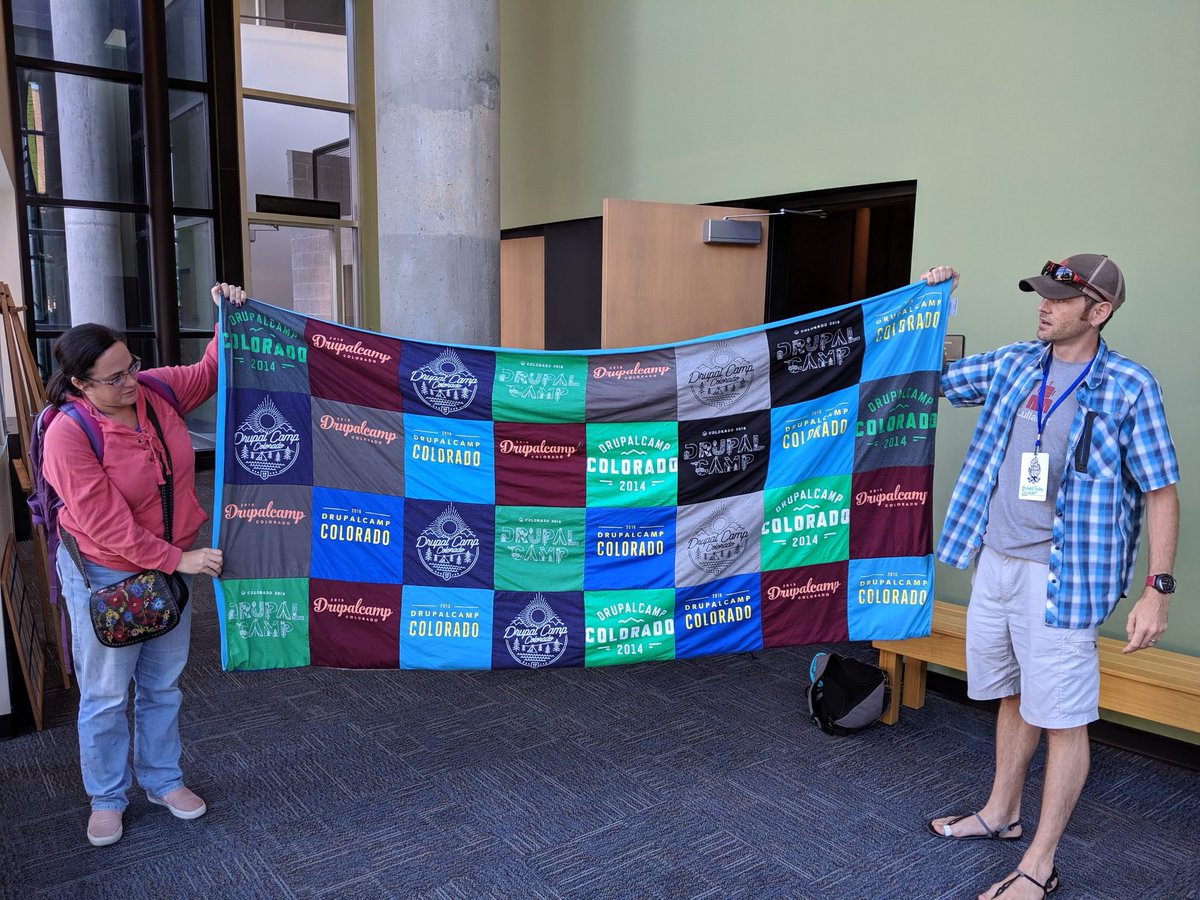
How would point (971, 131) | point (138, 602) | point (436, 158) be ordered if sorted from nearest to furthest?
point (138, 602), point (971, 131), point (436, 158)

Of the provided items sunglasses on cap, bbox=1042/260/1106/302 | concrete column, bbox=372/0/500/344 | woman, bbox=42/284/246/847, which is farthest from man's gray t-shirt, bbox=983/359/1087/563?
concrete column, bbox=372/0/500/344

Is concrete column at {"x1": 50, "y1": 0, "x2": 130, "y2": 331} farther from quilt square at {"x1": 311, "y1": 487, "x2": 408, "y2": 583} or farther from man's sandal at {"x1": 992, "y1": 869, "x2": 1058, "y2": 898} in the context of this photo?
man's sandal at {"x1": 992, "y1": 869, "x2": 1058, "y2": 898}

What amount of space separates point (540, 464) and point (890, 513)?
1067 mm

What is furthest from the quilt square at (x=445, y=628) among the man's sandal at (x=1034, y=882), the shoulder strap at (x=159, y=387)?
the man's sandal at (x=1034, y=882)

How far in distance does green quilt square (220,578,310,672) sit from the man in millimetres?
1823

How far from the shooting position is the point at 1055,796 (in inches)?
83.5

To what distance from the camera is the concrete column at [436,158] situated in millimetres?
3812

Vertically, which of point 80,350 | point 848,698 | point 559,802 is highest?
point 80,350

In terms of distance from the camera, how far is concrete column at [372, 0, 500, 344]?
3812 mm

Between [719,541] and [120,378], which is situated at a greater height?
[120,378]

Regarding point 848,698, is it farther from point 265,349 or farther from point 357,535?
point 265,349

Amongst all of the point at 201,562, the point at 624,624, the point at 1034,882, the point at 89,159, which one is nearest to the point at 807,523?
the point at 624,624

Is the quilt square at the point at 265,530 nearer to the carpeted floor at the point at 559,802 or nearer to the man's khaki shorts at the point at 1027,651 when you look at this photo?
the carpeted floor at the point at 559,802

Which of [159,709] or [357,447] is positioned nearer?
[159,709]
